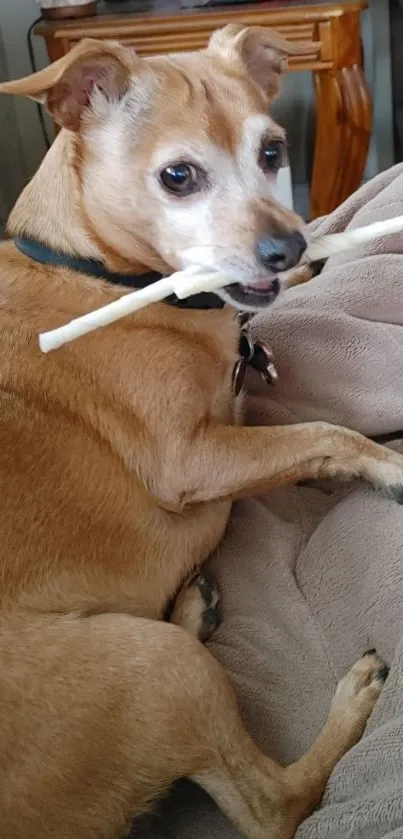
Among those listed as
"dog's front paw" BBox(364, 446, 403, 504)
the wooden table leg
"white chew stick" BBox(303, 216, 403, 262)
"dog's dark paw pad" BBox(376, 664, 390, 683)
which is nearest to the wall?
the wooden table leg

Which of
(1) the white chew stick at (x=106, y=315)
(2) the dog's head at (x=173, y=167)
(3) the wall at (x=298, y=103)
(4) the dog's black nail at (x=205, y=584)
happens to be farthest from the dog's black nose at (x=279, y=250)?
(3) the wall at (x=298, y=103)

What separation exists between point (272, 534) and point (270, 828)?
1.51ft

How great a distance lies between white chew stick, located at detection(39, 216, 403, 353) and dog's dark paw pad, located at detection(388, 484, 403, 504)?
1.24 ft

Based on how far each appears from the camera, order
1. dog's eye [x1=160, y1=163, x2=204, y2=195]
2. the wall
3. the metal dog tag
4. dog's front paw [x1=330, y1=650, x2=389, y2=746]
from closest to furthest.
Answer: dog's front paw [x1=330, y1=650, x2=389, y2=746] < dog's eye [x1=160, y1=163, x2=204, y2=195] < the metal dog tag < the wall

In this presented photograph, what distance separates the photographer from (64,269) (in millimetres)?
1359

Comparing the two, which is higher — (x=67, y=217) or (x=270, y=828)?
(x=67, y=217)

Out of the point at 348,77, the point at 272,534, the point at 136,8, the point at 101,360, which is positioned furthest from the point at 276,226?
the point at 136,8

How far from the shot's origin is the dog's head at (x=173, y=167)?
4.21 feet

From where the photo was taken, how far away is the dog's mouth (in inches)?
51.9

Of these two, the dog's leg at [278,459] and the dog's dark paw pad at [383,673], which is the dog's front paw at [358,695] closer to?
the dog's dark paw pad at [383,673]

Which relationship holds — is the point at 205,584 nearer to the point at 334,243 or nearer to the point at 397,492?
the point at 397,492

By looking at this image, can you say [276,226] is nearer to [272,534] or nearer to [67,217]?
[67,217]

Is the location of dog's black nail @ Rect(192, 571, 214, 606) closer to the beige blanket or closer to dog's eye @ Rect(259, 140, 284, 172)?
the beige blanket

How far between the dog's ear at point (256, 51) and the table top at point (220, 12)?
1220 millimetres
